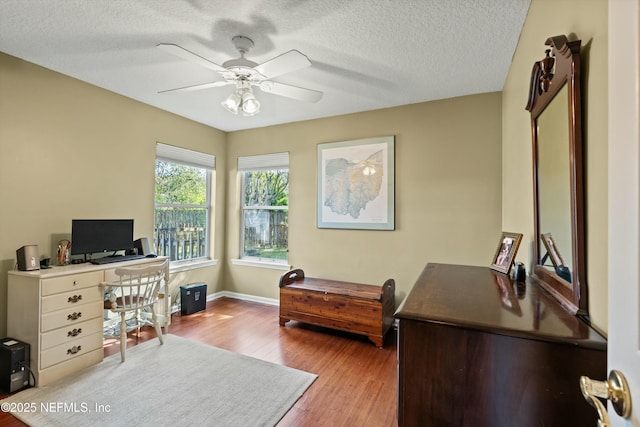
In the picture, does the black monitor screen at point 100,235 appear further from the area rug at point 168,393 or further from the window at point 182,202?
the area rug at point 168,393

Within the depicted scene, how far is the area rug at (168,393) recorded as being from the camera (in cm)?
182

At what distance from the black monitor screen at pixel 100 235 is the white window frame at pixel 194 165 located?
647 millimetres

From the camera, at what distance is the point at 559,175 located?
48.9 inches

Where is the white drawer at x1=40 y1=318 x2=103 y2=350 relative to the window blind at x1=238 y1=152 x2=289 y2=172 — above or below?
below

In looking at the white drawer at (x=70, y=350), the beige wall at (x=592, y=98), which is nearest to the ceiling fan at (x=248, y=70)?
the beige wall at (x=592, y=98)

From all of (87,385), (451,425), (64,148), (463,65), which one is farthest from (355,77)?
(87,385)

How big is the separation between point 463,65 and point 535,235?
161 centimetres

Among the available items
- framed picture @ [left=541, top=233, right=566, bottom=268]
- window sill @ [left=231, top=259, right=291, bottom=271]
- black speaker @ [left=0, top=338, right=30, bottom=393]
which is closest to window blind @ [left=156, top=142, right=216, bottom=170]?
window sill @ [left=231, top=259, right=291, bottom=271]

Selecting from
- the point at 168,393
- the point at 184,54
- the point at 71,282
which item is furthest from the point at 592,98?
the point at 71,282

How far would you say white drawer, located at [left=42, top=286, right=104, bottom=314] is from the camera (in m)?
2.19

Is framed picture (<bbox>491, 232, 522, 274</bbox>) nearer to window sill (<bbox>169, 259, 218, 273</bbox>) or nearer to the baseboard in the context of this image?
the baseboard

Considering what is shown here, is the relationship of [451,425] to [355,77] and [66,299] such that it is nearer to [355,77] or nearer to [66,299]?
[355,77]

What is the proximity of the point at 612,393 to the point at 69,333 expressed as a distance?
3.16 meters

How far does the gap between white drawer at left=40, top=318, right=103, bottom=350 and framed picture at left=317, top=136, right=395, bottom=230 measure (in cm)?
247
